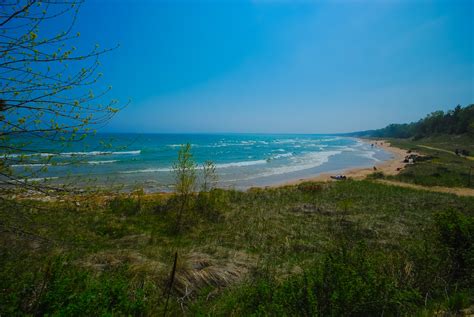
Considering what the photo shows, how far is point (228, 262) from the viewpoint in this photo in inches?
271

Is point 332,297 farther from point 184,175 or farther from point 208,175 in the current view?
point 208,175

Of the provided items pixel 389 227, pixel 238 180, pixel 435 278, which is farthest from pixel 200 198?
pixel 238 180

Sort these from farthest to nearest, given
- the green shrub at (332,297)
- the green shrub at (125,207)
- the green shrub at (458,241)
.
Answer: the green shrub at (125,207) < the green shrub at (458,241) < the green shrub at (332,297)

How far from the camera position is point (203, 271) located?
6.03m

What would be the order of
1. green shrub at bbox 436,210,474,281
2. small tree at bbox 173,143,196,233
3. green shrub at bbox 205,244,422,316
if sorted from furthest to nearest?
small tree at bbox 173,143,196,233, green shrub at bbox 436,210,474,281, green shrub at bbox 205,244,422,316

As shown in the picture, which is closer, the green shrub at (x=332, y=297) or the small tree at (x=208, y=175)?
the green shrub at (x=332, y=297)

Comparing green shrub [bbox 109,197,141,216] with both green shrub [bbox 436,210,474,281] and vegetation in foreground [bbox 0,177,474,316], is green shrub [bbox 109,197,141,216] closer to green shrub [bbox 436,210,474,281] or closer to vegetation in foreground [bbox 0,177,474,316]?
vegetation in foreground [bbox 0,177,474,316]

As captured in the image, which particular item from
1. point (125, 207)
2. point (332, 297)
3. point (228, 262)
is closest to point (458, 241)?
point (332, 297)

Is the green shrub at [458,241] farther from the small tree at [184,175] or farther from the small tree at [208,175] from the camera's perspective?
the small tree at [208,175]

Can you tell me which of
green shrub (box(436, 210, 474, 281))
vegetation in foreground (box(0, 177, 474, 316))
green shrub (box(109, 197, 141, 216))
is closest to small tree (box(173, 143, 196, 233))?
vegetation in foreground (box(0, 177, 474, 316))

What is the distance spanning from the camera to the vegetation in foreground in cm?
390

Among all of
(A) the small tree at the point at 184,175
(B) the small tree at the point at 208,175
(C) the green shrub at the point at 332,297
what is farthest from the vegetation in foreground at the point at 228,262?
(B) the small tree at the point at 208,175

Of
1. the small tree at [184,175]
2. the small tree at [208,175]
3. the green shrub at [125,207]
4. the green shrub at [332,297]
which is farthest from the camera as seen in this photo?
the small tree at [208,175]

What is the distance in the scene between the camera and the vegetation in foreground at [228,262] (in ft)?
12.8
